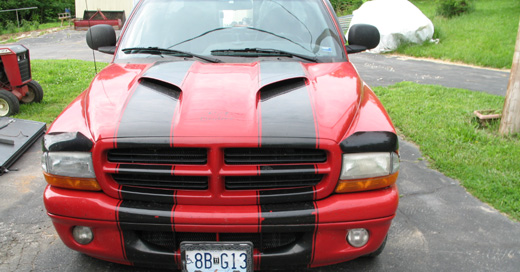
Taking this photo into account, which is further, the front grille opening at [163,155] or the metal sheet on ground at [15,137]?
the metal sheet on ground at [15,137]

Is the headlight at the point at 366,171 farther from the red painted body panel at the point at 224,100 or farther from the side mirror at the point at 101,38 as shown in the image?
the side mirror at the point at 101,38

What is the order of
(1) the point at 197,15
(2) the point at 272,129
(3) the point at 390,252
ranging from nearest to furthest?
(2) the point at 272,129, (3) the point at 390,252, (1) the point at 197,15

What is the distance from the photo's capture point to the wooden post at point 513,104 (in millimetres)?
5363

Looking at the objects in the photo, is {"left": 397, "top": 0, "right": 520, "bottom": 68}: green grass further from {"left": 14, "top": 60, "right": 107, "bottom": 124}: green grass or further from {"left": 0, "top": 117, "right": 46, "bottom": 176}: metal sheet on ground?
{"left": 0, "top": 117, "right": 46, "bottom": 176}: metal sheet on ground

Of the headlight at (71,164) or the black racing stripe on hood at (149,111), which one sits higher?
the black racing stripe on hood at (149,111)

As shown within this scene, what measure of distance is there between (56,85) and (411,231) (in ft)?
25.0

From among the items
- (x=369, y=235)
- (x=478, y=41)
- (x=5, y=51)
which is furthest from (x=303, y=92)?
(x=478, y=41)

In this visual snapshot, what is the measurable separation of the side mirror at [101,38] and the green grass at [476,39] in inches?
472

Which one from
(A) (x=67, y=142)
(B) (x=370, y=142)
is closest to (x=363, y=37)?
(B) (x=370, y=142)

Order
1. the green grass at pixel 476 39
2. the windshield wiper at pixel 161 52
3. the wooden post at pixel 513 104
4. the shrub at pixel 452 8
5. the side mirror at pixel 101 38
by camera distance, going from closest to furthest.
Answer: the windshield wiper at pixel 161 52 < the side mirror at pixel 101 38 < the wooden post at pixel 513 104 < the green grass at pixel 476 39 < the shrub at pixel 452 8

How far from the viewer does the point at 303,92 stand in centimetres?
262

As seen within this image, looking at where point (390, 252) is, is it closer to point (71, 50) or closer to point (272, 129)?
point (272, 129)

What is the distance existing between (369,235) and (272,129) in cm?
82

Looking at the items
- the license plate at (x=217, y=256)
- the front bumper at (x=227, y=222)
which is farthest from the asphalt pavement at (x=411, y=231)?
the license plate at (x=217, y=256)
